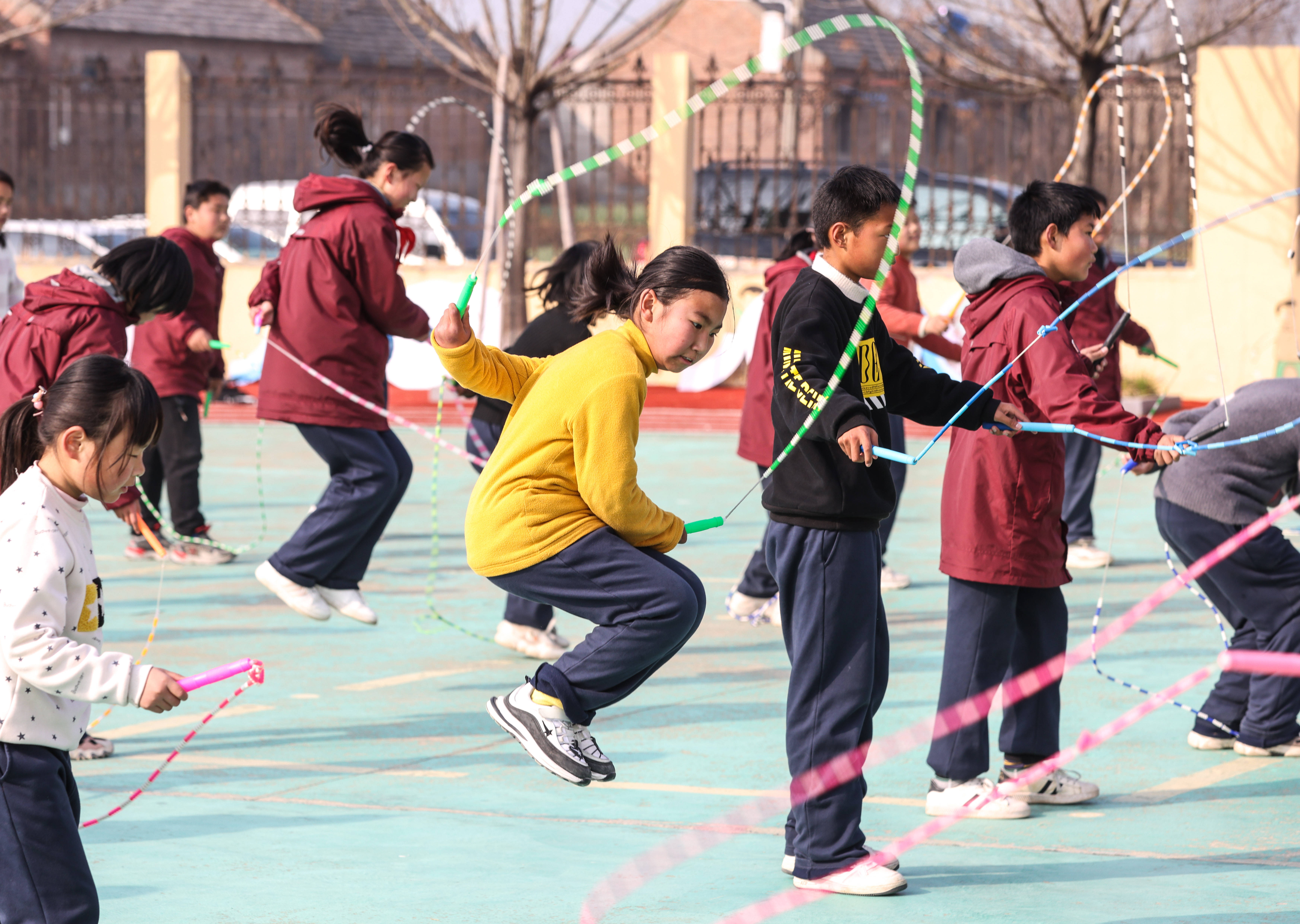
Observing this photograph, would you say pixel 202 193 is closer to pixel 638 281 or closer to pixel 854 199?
pixel 638 281

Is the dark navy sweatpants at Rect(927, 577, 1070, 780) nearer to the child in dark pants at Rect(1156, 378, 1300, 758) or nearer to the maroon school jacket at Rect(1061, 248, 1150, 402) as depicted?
the child in dark pants at Rect(1156, 378, 1300, 758)

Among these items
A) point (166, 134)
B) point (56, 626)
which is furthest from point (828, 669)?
point (166, 134)

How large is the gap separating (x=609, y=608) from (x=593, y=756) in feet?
1.17

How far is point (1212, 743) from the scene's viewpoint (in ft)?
19.0

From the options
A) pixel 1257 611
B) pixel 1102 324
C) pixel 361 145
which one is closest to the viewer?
pixel 1257 611

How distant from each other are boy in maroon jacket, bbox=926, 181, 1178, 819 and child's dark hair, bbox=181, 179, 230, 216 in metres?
5.59

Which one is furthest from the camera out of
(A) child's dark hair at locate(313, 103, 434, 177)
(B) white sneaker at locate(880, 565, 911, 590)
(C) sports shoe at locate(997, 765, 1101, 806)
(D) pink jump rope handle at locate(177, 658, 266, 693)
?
(B) white sneaker at locate(880, 565, 911, 590)

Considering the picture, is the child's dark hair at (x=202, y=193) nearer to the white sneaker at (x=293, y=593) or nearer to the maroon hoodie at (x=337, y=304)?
the maroon hoodie at (x=337, y=304)

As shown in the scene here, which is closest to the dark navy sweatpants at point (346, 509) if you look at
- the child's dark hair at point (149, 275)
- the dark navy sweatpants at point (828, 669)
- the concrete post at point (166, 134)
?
the child's dark hair at point (149, 275)

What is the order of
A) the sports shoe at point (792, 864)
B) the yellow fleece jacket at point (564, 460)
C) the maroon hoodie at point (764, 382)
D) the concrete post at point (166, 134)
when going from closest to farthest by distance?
the yellow fleece jacket at point (564, 460) → the sports shoe at point (792, 864) → the maroon hoodie at point (764, 382) → the concrete post at point (166, 134)

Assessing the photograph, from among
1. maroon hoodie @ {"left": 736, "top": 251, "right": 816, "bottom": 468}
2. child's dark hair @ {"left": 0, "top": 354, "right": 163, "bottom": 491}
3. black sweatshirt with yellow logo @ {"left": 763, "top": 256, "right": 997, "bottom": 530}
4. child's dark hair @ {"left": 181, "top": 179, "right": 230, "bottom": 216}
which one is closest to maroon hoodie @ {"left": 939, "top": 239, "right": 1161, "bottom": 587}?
black sweatshirt with yellow logo @ {"left": 763, "top": 256, "right": 997, "bottom": 530}

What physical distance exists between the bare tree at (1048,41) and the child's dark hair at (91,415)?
47.9ft

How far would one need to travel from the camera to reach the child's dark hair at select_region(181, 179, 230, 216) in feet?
31.5

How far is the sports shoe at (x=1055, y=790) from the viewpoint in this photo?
510 cm
